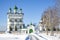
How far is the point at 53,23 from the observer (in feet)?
184

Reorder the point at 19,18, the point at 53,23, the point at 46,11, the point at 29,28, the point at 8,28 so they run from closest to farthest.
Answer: the point at 53,23 < the point at 46,11 < the point at 29,28 < the point at 8,28 < the point at 19,18

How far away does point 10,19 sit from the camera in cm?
9956

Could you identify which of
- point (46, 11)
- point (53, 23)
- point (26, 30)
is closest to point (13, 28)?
point (26, 30)

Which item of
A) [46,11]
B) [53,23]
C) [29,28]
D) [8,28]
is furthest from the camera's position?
[8,28]

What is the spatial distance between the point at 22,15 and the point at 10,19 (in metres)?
6.68

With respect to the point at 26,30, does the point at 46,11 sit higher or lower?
higher

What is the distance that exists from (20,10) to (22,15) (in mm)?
3977

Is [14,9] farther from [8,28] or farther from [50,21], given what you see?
[50,21]

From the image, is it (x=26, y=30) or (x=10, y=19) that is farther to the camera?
(x=10, y=19)

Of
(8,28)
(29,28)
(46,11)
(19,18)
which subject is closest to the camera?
(46,11)

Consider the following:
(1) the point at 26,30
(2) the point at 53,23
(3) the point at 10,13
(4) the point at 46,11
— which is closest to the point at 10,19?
(3) the point at 10,13

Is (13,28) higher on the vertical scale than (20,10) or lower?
lower

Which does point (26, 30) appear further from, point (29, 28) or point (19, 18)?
point (19, 18)

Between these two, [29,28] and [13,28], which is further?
[13,28]
